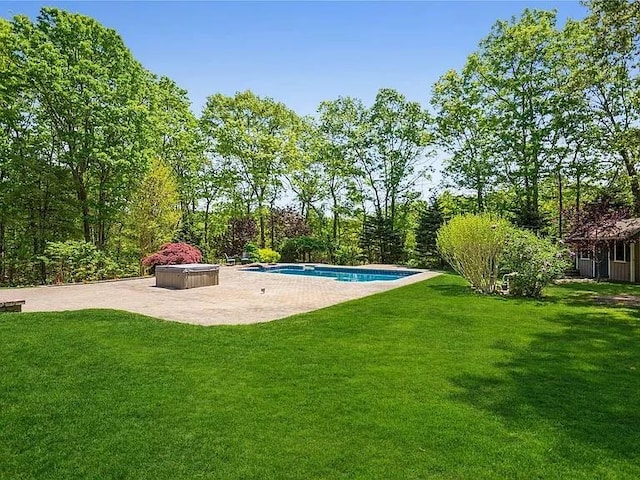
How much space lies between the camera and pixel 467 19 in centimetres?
1120

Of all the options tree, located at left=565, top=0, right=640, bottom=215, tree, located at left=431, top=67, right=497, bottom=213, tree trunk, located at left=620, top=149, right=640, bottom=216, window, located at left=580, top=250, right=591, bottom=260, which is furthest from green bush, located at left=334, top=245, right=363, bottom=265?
tree, located at left=565, top=0, right=640, bottom=215

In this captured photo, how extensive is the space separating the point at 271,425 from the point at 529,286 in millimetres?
9082

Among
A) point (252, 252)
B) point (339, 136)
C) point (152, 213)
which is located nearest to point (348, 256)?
point (252, 252)

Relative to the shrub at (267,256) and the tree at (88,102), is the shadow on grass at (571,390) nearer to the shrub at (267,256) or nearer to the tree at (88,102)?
the tree at (88,102)

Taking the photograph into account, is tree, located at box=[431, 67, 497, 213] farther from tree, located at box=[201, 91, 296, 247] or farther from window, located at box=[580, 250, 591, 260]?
tree, located at box=[201, 91, 296, 247]

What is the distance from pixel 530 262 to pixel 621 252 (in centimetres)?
773

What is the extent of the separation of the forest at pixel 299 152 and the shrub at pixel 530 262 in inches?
A: 136

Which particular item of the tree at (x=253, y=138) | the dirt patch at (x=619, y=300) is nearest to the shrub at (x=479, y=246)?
the dirt patch at (x=619, y=300)

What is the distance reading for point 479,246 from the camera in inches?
428

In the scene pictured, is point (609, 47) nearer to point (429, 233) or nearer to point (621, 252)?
point (621, 252)

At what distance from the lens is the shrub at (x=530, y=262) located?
10305mm

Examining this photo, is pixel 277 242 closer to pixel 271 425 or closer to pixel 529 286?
pixel 529 286

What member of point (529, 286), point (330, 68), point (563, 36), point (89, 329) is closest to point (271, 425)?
point (89, 329)

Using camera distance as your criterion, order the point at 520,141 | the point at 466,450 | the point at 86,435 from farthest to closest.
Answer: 1. the point at 520,141
2. the point at 86,435
3. the point at 466,450
